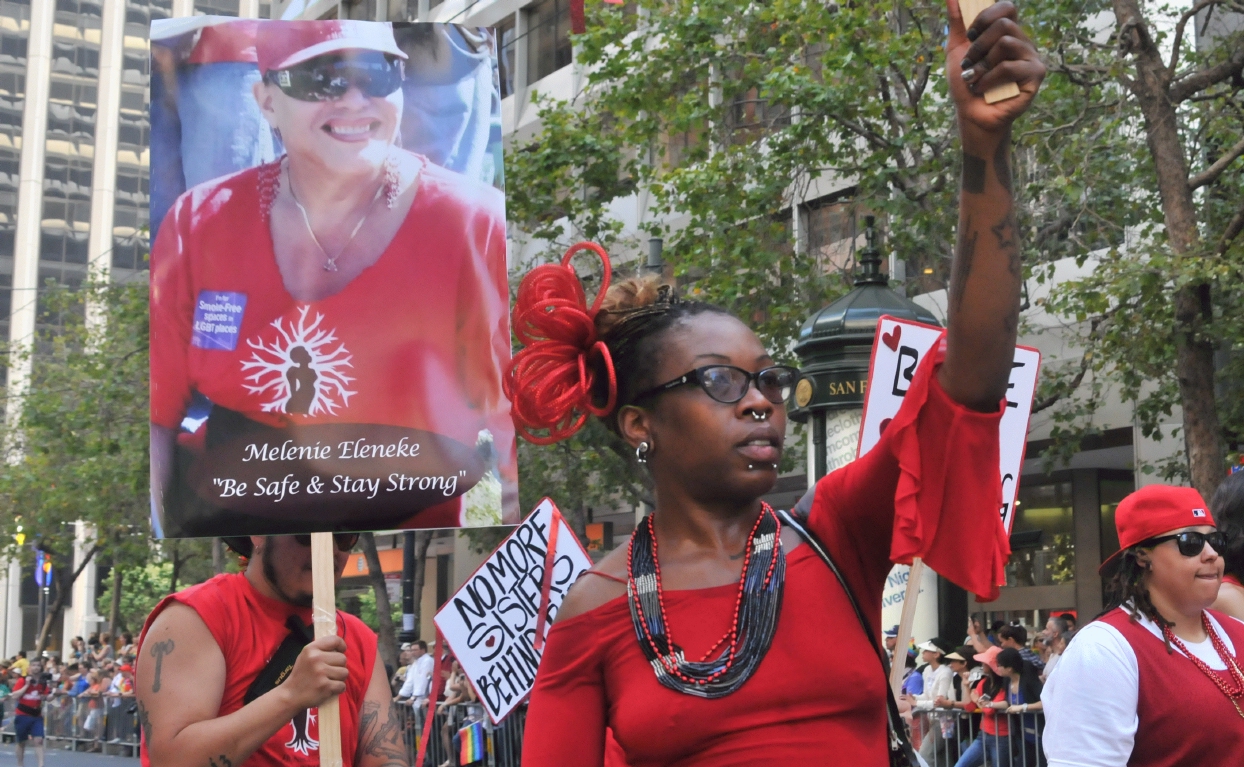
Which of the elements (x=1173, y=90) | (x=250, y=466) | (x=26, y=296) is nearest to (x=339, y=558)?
(x=250, y=466)

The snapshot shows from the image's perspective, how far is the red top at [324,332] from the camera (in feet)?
13.1

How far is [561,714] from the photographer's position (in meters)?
2.69

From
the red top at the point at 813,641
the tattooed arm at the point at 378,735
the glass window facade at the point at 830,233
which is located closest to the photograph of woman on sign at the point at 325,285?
the tattooed arm at the point at 378,735

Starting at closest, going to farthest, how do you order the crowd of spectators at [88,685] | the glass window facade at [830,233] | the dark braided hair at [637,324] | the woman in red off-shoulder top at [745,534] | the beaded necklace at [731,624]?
the woman in red off-shoulder top at [745,534]
the beaded necklace at [731,624]
the dark braided hair at [637,324]
the glass window facade at [830,233]
the crowd of spectators at [88,685]

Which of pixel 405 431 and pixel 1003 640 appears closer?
pixel 405 431

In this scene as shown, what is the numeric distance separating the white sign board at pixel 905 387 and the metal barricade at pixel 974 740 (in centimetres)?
400

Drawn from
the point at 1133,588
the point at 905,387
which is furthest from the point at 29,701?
the point at 1133,588

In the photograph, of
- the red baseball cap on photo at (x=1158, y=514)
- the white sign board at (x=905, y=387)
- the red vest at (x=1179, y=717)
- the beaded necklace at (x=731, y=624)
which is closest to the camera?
the beaded necklace at (x=731, y=624)

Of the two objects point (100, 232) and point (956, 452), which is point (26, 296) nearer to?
point (100, 232)

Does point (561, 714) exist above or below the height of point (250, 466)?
below

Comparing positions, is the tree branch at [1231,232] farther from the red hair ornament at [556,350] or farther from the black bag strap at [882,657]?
the black bag strap at [882,657]

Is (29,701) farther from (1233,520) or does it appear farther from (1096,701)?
(1096,701)

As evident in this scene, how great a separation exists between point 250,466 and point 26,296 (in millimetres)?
90222

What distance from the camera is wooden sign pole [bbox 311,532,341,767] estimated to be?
3.68m
